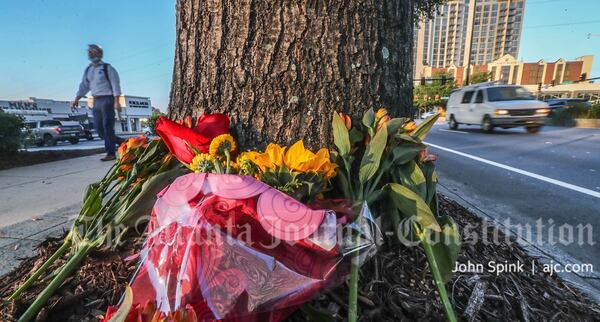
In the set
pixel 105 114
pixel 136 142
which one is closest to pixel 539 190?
pixel 136 142

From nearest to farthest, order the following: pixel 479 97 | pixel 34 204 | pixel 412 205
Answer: pixel 412 205 < pixel 34 204 < pixel 479 97

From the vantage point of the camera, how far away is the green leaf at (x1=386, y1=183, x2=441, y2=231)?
80 cm

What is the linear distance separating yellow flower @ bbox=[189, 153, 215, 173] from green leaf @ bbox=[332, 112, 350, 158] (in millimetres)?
391

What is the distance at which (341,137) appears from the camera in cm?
97

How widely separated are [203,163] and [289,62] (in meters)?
0.50

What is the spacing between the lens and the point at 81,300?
2.65 feet

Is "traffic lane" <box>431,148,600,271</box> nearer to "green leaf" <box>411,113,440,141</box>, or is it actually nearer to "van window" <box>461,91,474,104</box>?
"green leaf" <box>411,113,440,141</box>

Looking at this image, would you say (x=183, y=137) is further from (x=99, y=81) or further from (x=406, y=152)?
(x=99, y=81)

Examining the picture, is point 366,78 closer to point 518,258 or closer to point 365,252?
point 365,252

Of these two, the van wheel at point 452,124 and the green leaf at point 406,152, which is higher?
the green leaf at point 406,152

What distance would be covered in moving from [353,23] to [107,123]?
450cm

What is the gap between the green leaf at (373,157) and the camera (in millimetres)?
911

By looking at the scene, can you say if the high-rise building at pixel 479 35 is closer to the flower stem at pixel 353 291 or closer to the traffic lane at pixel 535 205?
the traffic lane at pixel 535 205

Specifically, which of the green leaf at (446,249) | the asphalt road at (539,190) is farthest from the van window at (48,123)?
the green leaf at (446,249)
